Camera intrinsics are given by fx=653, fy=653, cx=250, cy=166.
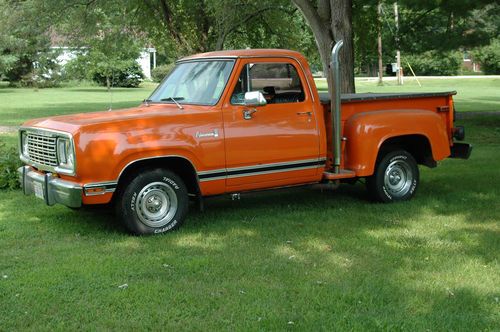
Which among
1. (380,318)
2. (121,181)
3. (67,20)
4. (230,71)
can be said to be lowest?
(380,318)

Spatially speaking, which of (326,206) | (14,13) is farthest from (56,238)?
(14,13)

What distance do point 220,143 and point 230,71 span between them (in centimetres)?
83

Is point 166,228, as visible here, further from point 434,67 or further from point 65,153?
point 434,67

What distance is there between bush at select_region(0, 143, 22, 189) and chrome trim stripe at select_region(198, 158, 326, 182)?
3.70 metres

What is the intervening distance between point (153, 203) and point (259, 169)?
3.95 ft

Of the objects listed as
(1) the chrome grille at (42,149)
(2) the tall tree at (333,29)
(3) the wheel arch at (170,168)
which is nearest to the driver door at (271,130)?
(3) the wheel arch at (170,168)

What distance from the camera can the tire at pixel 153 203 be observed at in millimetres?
6477

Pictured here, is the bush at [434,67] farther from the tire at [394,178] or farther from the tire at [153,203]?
the tire at [153,203]

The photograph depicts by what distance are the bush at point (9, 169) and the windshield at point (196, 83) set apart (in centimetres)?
280

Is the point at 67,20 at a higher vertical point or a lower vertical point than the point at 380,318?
higher

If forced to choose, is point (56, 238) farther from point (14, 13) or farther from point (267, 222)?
point (14, 13)

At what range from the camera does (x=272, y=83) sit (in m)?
7.30

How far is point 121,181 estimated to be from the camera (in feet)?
21.4

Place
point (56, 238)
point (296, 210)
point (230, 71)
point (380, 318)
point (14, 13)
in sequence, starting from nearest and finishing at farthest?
point (380, 318)
point (56, 238)
point (230, 71)
point (296, 210)
point (14, 13)
